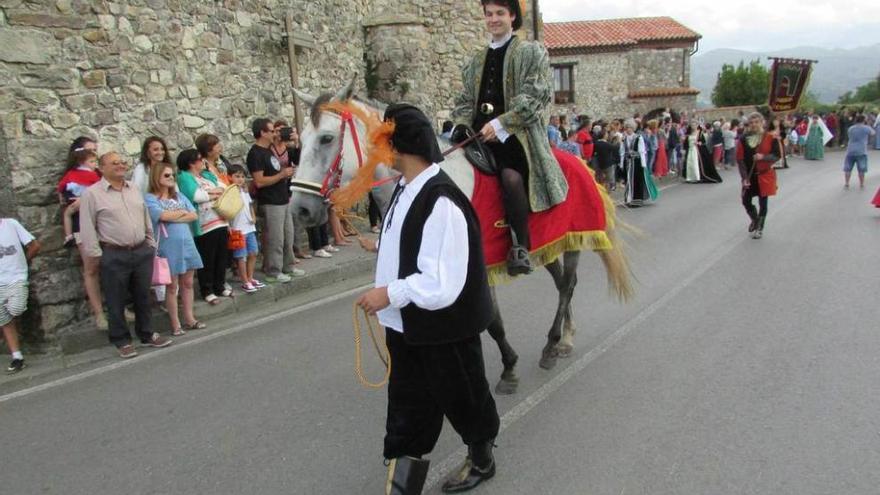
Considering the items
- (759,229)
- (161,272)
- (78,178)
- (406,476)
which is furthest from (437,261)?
(759,229)

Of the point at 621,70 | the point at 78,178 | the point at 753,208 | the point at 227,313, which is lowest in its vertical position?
the point at 227,313

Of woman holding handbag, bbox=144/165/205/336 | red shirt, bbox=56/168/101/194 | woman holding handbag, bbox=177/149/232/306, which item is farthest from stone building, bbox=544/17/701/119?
red shirt, bbox=56/168/101/194

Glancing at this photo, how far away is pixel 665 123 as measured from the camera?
2084 cm

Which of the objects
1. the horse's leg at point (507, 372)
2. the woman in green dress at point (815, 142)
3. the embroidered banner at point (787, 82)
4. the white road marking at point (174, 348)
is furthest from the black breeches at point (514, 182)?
the woman in green dress at point (815, 142)

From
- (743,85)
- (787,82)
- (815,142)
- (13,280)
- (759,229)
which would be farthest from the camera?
(743,85)

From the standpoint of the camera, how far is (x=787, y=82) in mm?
25734

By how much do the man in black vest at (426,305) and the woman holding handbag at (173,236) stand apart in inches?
171

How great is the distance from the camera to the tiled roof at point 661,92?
35062mm

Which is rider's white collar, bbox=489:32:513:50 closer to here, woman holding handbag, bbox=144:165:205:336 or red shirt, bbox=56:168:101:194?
woman holding handbag, bbox=144:165:205:336

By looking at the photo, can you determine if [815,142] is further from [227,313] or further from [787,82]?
[227,313]

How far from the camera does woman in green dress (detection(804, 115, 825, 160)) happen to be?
25000 millimetres

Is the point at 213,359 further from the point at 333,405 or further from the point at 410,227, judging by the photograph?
the point at 410,227

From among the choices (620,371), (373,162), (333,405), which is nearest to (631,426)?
(620,371)

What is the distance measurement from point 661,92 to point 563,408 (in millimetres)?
34546
